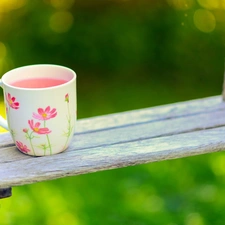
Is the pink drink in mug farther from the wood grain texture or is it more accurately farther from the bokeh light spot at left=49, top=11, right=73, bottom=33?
the bokeh light spot at left=49, top=11, right=73, bottom=33

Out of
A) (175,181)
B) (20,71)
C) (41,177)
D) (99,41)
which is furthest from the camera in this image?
(99,41)

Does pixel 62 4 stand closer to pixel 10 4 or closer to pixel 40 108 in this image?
pixel 10 4

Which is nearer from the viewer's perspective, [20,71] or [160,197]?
[20,71]

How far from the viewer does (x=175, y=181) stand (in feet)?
6.45

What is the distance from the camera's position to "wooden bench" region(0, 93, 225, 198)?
1.09 metres

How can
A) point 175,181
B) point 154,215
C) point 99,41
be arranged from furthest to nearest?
point 99,41, point 175,181, point 154,215

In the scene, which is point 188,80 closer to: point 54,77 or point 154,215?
point 154,215

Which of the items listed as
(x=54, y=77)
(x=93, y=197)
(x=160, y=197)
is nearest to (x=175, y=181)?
(x=160, y=197)

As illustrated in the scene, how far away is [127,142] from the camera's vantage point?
119 cm

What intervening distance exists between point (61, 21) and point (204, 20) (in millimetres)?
684

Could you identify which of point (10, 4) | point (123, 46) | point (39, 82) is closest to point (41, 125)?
point (39, 82)

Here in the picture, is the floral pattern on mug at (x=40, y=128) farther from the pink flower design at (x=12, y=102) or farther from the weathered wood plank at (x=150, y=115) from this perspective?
the weathered wood plank at (x=150, y=115)

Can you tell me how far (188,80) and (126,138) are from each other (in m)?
1.63

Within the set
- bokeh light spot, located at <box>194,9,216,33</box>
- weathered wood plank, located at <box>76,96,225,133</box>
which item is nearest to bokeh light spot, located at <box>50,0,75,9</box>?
bokeh light spot, located at <box>194,9,216,33</box>
